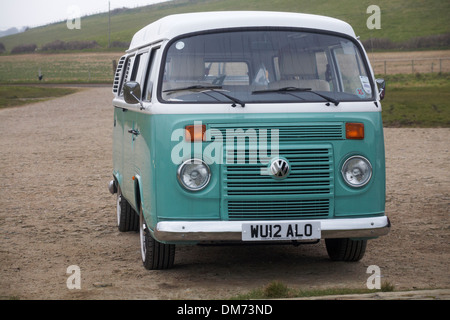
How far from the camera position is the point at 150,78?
674cm

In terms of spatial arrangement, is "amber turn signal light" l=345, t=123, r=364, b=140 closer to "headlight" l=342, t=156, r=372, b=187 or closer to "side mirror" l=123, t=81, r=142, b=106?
"headlight" l=342, t=156, r=372, b=187

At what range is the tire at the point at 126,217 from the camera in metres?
8.95

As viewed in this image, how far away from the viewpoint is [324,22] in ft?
22.1

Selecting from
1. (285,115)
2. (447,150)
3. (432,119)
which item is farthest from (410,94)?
(285,115)

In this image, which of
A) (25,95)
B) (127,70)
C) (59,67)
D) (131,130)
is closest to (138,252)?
(131,130)

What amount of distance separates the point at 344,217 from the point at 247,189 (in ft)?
2.78

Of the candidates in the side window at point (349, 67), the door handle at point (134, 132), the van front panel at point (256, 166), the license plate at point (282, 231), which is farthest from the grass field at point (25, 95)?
the license plate at point (282, 231)

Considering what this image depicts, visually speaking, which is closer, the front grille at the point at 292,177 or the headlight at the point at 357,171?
the front grille at the point at 292,177

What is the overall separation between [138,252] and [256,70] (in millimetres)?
2469

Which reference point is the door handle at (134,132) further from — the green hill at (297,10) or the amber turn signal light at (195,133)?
the green hill at (297,10)

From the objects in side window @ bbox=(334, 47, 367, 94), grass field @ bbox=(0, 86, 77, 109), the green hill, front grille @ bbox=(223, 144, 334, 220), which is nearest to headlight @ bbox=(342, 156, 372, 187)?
front grille @ bbox=(223, 144, 334, 220)

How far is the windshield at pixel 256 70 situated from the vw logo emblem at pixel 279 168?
0.53 m

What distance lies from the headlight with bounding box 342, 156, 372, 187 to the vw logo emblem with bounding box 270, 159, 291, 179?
505 mm

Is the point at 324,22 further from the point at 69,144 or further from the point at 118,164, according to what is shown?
the point at 69,144
